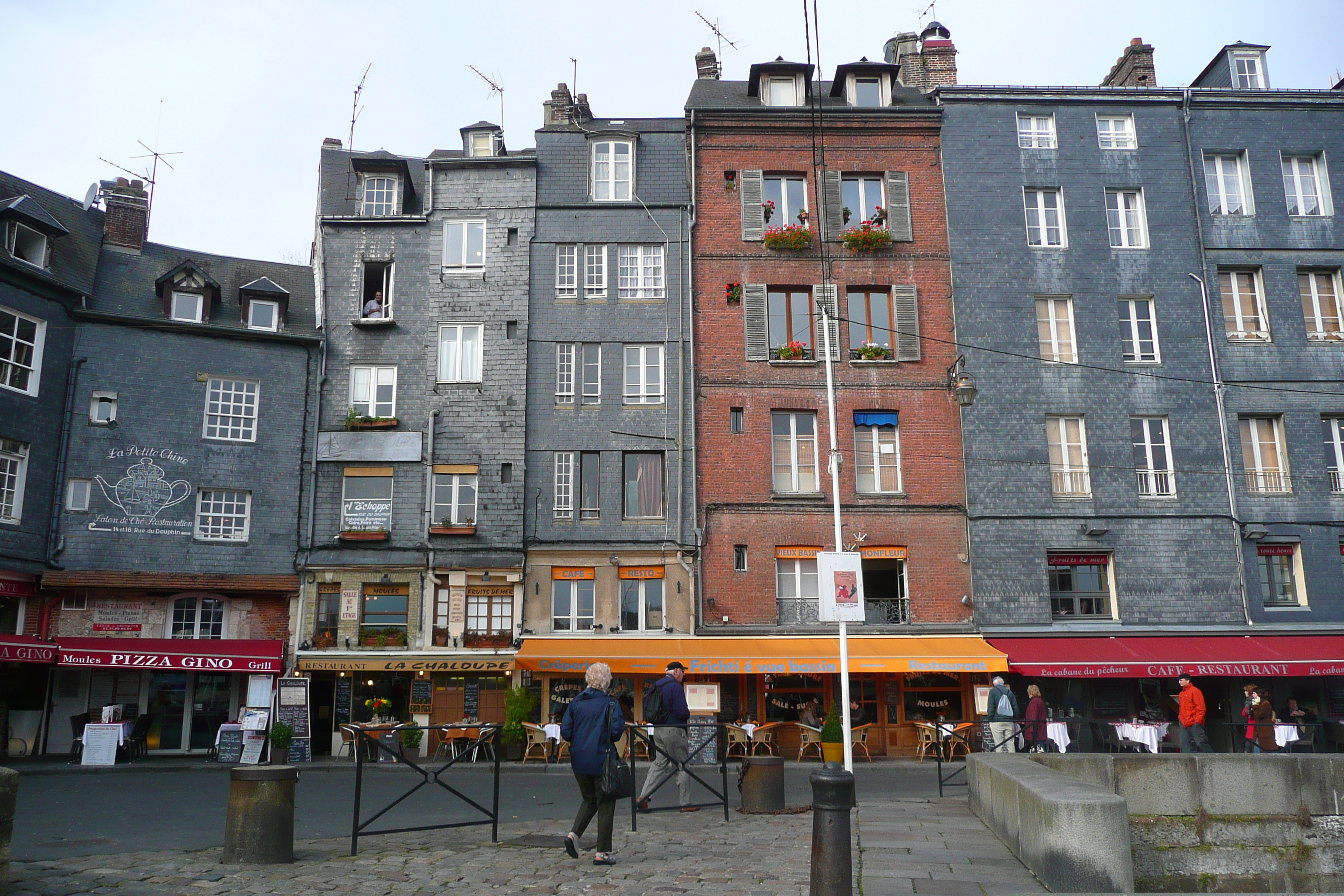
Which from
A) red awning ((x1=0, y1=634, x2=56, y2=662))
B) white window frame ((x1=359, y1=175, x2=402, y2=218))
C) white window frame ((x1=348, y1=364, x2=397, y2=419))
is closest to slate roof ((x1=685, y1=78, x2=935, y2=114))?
white window frame ((x1=359, y1=175, x2=402, y2=218))

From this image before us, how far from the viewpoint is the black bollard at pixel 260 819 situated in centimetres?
900

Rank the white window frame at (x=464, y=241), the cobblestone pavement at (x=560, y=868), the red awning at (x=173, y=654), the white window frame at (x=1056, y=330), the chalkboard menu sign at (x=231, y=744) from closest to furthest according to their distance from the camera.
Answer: the cobblestone pavement at (x=560, y=868), the chalkboard menu sign at (x=231, y=744), the red awning at (x=173, y=654), the white window frame at (x=1056, y=330), the white window frame at (x=464, y=241)

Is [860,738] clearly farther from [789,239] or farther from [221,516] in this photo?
[221,516]

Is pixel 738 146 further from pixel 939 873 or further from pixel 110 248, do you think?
pixel 939 873

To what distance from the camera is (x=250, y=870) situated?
8.68 metres

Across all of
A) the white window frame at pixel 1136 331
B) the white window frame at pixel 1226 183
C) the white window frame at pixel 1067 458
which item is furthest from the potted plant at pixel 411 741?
the white window frame at pixel 1226 183

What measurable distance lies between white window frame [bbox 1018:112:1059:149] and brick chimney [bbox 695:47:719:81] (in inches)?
329

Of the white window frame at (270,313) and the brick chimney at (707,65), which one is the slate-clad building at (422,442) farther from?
the brick chimney at (707,65)

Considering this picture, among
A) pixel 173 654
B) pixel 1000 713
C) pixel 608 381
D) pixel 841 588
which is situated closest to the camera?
pixel 841 588

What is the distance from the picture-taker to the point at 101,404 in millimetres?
24125

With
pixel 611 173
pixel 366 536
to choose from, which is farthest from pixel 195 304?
pixel 611 173

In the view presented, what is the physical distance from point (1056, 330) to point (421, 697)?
1727cm

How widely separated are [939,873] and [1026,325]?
19.2 meters

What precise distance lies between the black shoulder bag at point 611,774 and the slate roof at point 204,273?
1924 centimetres
